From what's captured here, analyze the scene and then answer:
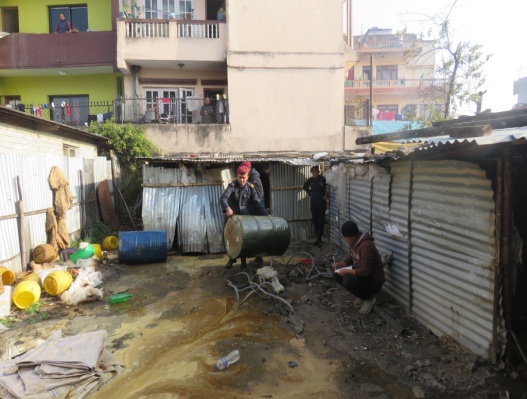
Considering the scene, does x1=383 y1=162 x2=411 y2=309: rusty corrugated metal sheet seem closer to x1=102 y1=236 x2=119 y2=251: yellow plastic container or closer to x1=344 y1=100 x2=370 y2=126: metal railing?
x1=102 y1=236 x2=119 y2=251: yellow plastic container

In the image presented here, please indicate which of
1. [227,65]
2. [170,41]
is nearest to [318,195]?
[227,65]

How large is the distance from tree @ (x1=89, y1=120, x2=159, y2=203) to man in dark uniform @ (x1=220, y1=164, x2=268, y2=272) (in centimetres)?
667

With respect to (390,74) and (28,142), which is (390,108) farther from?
(28,142)

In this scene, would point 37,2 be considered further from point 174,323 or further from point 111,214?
point 174,323

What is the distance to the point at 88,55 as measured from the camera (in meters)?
16.4

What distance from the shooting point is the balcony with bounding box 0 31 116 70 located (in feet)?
53.7

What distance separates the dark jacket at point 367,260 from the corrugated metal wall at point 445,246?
1.52ft

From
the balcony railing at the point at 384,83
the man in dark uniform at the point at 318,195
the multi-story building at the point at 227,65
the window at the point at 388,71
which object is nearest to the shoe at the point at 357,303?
the man in dark uniform at the point at 318,195

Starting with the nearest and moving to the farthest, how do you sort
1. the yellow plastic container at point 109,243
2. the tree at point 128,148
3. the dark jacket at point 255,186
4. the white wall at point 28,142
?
the dark jacket at point 255,186 → the white wall at point 28,142 → the yellow plastic container at point 109,243 → the tree at point 128,148

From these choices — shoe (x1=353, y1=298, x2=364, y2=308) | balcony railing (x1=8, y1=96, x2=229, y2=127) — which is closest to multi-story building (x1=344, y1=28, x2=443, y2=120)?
balcony railing (x1=8, y1=96, x2=229, y2=127)

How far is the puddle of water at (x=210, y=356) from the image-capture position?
12.3 ft

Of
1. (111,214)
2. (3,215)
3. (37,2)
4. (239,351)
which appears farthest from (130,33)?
(239,351)

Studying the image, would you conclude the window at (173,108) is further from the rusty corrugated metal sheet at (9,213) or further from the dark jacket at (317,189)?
the rusty corrugated metal sheet at (9,213)

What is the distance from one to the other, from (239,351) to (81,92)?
17.9 m
